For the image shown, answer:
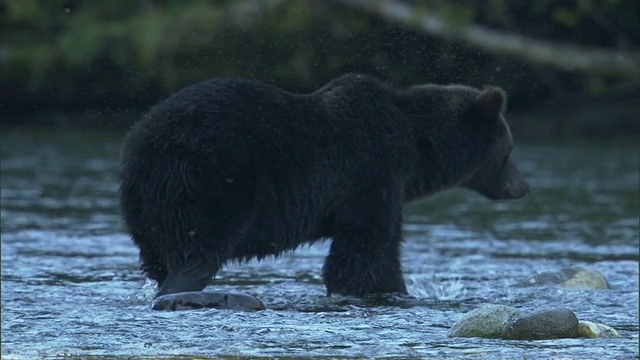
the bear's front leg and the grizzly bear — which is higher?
the grizzly bear

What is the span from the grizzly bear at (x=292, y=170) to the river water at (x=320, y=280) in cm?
30

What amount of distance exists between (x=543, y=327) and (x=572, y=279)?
6.28 ft

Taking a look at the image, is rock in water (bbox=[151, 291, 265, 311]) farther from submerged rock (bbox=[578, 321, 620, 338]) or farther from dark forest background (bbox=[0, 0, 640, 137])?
dark forest background (bbox=[0, 0, 640, 137])

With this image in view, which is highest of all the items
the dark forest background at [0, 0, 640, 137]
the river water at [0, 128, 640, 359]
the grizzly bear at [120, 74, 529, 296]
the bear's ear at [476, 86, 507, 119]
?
the dark forest background at [0, 0, 640, 137]

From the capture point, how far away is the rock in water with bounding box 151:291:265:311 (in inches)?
233

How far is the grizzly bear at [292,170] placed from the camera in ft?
19.8

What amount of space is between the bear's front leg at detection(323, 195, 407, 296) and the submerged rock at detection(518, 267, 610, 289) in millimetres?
975

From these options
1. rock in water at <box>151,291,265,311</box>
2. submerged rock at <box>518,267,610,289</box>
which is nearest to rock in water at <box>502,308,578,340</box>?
rock in water at <box>151,291,265,311</box>

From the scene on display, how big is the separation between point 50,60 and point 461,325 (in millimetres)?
18304

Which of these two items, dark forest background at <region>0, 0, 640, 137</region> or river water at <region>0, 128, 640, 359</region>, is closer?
river water at <region>0, 128, 640, 359</region>

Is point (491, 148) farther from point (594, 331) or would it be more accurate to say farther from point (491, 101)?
point (594, 331)

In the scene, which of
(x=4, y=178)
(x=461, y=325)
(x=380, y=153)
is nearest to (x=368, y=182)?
(x=380, y=153)

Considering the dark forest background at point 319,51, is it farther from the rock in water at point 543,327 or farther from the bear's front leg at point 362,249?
the rock in water at point 543,327

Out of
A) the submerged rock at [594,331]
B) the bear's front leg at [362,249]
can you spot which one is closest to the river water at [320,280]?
the submerged rock at [594,331]
